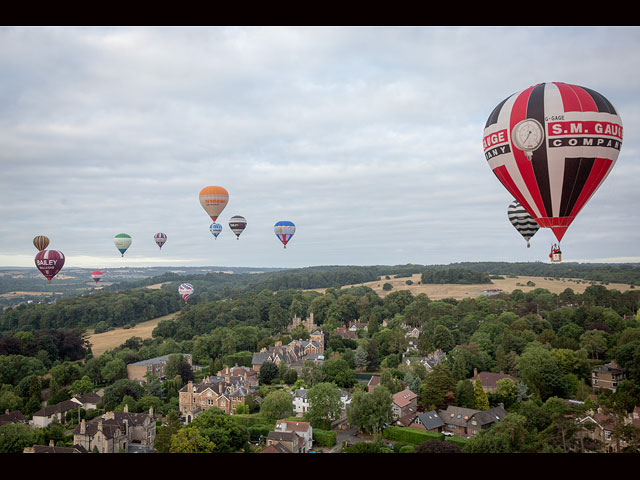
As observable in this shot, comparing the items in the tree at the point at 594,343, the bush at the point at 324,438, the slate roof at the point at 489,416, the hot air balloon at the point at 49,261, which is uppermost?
the hot air balloon at the point at 49,261

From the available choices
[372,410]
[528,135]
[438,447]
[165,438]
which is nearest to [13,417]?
[165,438]

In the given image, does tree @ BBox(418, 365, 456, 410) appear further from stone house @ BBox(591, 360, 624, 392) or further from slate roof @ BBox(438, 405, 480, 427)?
stone house @ BBox(591, 360, 624, 392)

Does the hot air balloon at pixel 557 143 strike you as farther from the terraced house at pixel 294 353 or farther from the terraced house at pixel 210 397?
the terraced house at pixel 294 353

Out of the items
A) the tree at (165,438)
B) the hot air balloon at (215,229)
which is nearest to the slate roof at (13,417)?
the tree at (165,438)

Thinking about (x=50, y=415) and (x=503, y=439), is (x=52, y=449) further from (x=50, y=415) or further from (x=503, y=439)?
(x=503, y=439)

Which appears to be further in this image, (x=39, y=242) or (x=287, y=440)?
(x=39, y=242)

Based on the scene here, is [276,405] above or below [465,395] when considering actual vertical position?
below

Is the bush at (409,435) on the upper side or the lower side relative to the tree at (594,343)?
lower
